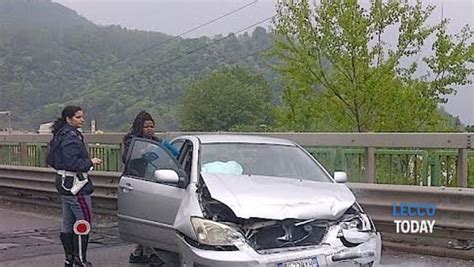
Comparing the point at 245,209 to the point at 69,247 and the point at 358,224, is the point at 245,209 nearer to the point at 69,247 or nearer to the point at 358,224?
the point at 358,224

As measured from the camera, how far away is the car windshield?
6.33 m

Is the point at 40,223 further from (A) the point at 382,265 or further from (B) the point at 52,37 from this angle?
(B) the point at 52,37

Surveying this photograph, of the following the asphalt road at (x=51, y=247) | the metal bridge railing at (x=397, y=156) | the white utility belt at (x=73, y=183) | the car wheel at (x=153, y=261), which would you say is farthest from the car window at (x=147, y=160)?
the metal bridge railing at (x=397, y=156)

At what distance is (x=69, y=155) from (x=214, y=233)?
2.27m

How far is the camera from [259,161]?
21.5 feet

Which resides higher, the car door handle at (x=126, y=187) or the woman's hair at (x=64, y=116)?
the woman's hair at (x=64, y=116)

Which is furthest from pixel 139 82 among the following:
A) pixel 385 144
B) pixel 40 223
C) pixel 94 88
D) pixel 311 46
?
pixel 385 144

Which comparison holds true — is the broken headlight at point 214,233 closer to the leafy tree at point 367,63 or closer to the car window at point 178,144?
the car window at point 178,144

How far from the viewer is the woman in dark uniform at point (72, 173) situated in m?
6.64

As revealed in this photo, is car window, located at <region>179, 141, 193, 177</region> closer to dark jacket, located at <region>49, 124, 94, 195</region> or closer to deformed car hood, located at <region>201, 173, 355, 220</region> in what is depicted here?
deformed car hood, located at <region>201, 173, 355, 220</region>

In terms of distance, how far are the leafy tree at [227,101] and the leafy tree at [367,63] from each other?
4427mm

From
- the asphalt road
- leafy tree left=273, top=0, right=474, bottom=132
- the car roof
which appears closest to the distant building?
the asphalt road

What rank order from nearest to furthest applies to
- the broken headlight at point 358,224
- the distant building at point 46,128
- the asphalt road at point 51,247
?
the broken headlight at point 358,224
the asphalt road at point 51,247
the distant building at point 46,128

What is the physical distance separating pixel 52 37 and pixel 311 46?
65.6 feet
